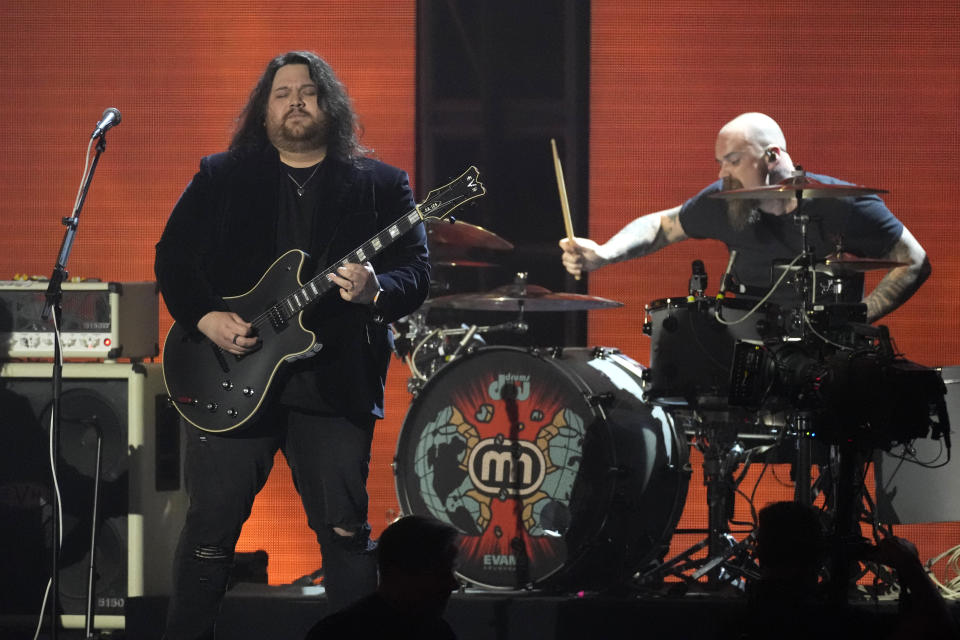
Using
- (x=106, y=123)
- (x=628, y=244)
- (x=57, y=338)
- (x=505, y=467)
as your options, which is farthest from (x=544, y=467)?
(x=106, y=123)

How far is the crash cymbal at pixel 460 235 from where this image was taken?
4.70m

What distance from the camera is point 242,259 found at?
3.49m

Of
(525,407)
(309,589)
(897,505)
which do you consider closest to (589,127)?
(525,407)

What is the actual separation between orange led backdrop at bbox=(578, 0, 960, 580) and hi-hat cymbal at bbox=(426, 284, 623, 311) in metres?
0.90

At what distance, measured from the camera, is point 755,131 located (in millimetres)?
4688

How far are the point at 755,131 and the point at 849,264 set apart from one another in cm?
91

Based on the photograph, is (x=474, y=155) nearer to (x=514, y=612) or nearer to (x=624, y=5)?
(x=624, y=5)

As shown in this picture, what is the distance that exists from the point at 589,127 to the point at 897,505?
203cm

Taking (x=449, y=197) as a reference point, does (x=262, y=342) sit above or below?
below

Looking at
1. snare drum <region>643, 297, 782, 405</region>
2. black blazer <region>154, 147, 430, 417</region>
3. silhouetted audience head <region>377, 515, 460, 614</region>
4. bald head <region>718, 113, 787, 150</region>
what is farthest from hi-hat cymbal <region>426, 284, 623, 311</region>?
silhouetted audience head <region>377, 515, 460, 614</region>

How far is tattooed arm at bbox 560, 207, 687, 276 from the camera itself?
4.60 metres

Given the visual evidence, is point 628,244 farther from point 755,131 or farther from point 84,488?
point 84,488

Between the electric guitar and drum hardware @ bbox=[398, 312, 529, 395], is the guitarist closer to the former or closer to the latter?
the electric guitar

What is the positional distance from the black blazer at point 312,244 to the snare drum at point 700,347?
47.5 inches
